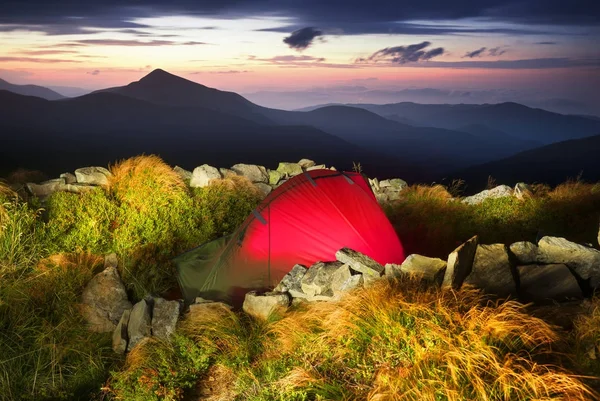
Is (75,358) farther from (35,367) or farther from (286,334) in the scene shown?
(286,334)

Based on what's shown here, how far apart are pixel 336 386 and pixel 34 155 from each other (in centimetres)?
8312

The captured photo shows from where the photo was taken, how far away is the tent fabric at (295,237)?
8852 millimetres

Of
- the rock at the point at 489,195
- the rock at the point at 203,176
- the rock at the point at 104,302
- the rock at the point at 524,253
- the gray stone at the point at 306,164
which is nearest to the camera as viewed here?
the rock at the point at 524,253

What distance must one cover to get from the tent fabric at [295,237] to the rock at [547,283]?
8.53 feet

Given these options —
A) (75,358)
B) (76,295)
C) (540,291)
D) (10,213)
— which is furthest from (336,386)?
(10,213)

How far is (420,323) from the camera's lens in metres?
5.12

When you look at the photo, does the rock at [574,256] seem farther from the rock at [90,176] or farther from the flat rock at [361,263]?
the rock at [90,176]

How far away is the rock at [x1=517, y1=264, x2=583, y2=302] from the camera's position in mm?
7059

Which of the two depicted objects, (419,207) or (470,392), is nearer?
(470,392)

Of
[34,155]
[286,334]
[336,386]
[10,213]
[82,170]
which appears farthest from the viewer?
[34,155]

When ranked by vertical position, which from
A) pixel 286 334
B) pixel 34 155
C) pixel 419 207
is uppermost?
pixel 286 334

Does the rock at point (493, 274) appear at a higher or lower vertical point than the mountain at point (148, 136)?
higher

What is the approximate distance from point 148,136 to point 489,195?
131 meters

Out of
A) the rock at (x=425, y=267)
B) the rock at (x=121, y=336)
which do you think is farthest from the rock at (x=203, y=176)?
the rock at (x=425, y=267)
